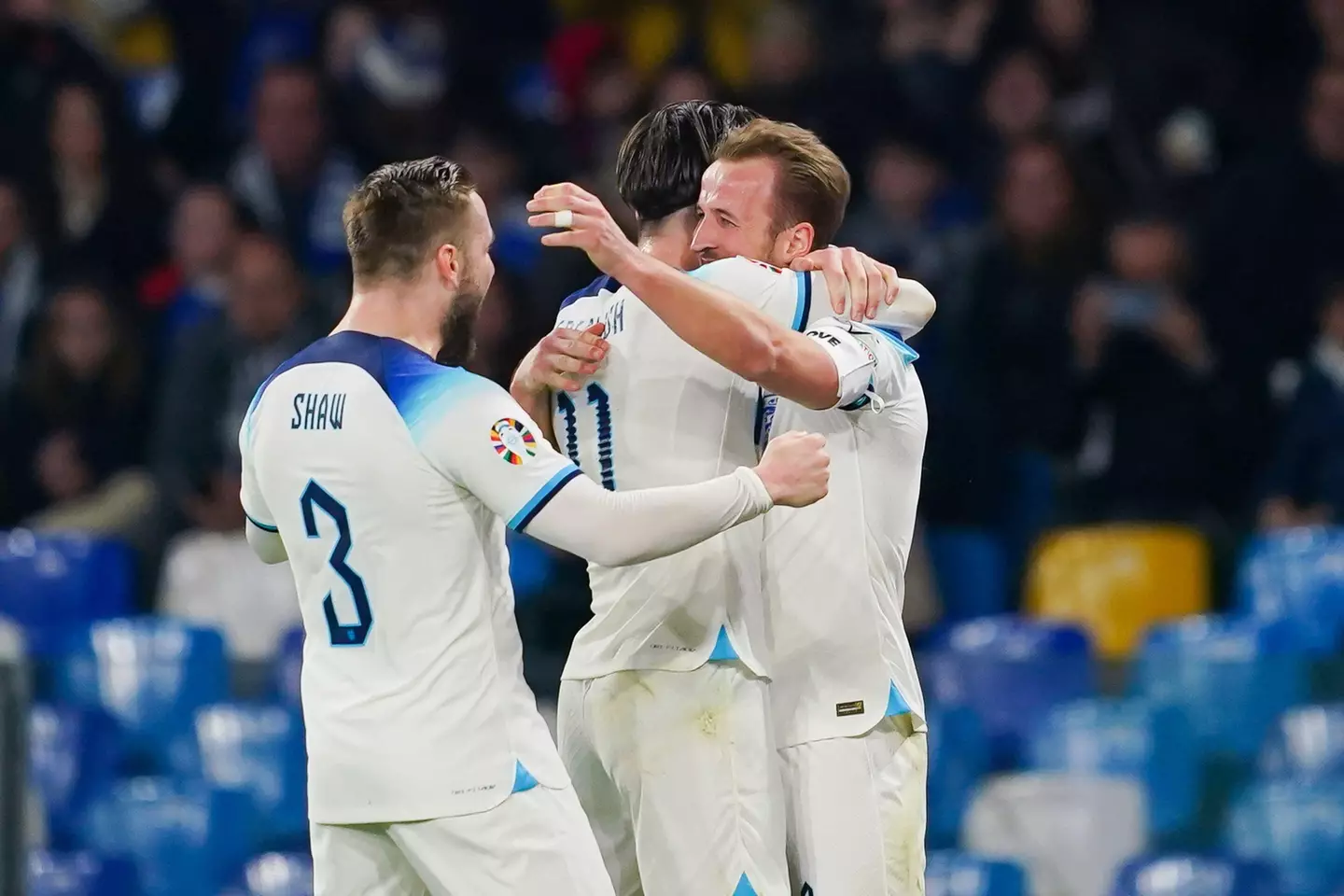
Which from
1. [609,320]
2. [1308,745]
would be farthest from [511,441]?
[1308,745]

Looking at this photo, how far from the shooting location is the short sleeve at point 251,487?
14.0 feet

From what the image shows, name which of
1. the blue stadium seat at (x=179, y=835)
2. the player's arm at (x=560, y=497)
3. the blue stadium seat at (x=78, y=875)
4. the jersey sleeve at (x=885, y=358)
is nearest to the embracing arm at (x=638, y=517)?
the player's arm at (x=560, y=497)

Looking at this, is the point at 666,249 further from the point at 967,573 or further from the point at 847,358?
the point at 967,573

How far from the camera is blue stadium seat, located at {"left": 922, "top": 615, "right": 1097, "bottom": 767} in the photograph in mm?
7922

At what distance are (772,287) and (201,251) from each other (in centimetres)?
628

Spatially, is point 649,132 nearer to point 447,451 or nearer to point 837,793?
point 447,451

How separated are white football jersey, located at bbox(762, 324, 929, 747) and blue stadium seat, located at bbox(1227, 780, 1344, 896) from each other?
267 centimetres

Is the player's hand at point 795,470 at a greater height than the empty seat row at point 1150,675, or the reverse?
the player's hand at point 795,470

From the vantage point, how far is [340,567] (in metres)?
4.10

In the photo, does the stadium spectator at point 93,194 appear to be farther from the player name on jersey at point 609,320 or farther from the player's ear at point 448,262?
the player's ear at point 448,262

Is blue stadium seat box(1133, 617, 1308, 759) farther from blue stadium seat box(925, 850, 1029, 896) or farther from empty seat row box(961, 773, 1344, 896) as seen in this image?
blue stadium seat box(925, 850, 1029, 896)

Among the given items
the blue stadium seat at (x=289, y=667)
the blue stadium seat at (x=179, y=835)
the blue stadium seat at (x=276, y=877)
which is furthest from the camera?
the blue stadium seat at (x=289, y=667)

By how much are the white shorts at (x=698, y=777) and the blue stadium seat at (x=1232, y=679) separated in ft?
11.5

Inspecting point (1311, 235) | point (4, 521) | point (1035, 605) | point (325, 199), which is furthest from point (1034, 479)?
point (4, 521)
